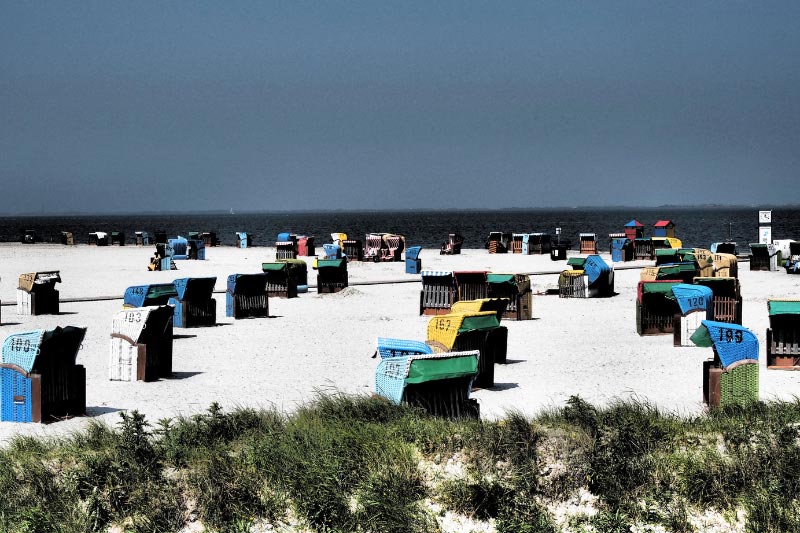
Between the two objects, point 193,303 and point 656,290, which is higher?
point 656,290

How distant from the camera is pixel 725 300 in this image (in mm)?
21656

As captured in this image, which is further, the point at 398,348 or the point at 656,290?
the point at 656,290

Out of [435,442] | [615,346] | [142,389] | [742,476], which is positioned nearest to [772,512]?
[742,476]

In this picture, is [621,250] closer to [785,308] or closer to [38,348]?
[785,308]

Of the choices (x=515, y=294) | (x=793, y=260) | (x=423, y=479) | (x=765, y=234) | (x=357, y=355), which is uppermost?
(x=765, y=234)

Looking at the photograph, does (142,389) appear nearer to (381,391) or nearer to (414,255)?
(381,391)

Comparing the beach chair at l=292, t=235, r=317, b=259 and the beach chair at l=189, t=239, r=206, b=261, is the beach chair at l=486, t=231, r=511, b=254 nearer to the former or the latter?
the beach chair at l=292, t=235, r=317, b=259

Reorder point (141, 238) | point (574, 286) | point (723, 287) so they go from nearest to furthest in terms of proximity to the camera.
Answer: point (723, 287) → point (574, 286) → point (141, 238)

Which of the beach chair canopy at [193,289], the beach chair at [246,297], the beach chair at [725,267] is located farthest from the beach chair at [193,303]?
the beach chair at [725,267]

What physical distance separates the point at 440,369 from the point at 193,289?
1356 cm

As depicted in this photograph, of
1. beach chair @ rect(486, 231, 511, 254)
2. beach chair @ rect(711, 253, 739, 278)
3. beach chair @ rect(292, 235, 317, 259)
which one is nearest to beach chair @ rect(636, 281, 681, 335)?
beach chair @ rect(711, 253, 739, 278)

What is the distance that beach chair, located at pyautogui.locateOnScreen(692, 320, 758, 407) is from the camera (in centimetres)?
1277

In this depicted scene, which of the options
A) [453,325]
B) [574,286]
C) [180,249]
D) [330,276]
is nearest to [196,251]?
[180,249]

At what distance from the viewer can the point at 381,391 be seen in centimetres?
1189
